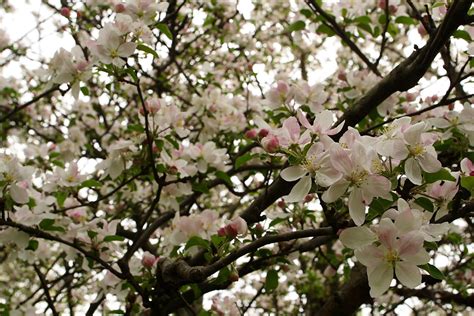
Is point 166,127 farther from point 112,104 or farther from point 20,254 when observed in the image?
point 112,104

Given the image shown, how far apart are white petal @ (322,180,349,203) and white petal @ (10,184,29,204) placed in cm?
102

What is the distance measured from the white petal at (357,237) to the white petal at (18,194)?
1040 millimetres

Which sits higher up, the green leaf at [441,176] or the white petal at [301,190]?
the white petal at [301,190]

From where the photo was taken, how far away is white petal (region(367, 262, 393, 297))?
1.01 metres

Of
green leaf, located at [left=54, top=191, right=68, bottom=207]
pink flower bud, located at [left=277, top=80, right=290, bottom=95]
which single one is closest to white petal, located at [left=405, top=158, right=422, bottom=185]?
pink flower bud, located at [left=277, top=80, right=290, bottom=95]

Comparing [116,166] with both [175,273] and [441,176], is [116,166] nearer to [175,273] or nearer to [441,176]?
[175,273]

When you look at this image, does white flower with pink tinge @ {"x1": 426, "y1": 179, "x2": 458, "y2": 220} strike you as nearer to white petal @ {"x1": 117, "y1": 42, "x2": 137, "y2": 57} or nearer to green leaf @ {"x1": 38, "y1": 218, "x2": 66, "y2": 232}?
white petal @ {"x1": 117, "y1": 42, "x2": 137, "y2": 57}

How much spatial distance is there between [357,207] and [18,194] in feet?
3.53

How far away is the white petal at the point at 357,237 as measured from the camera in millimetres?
978

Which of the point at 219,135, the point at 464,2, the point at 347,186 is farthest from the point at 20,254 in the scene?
the point at 464,2

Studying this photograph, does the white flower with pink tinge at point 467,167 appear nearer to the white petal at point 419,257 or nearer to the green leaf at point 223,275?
the white petal at point 419,257

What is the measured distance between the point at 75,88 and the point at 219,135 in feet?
2.92

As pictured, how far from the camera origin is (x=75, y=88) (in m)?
1.78

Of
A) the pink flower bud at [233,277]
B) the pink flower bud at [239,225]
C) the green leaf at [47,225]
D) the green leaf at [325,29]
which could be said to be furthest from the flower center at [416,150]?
the green leaf at [325,29]
